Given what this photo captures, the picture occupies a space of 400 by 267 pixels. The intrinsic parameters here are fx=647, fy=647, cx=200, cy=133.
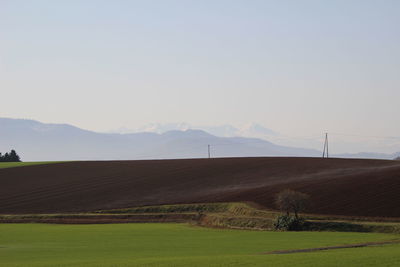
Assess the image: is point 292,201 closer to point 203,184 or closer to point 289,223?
point 289,223

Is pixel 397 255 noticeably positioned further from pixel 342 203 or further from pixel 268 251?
pixel 342 203

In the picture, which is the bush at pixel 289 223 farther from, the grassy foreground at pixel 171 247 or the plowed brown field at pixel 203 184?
the plowed brown field at pixel 203 184

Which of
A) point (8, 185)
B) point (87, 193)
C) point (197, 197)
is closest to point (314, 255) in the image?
point (197, 197)

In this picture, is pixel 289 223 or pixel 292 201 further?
pixel 292 201

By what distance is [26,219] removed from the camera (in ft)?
214

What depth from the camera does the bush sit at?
51344mm

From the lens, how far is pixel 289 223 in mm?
51438

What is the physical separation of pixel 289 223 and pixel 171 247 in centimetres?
1486

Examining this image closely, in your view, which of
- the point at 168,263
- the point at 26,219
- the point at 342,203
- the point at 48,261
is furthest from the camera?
the point at 26,219

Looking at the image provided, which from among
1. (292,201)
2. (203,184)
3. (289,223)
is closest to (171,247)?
(289,223)

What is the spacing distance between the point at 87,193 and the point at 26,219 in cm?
1238

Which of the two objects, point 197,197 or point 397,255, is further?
point 197,197

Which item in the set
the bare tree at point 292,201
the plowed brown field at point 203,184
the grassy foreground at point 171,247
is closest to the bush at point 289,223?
the bare tree at point 292,201

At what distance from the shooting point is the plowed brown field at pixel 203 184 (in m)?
60.9
